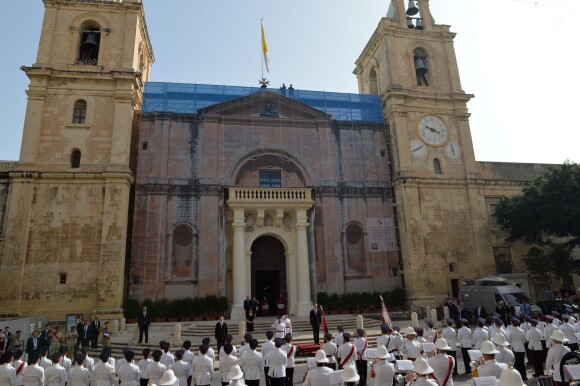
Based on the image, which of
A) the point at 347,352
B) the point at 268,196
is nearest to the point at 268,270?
the point at 268,196

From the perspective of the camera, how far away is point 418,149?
28656mm

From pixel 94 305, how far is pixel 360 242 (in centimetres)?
1617

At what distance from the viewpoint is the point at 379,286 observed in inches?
1029

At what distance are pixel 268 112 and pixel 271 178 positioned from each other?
472 centimetres

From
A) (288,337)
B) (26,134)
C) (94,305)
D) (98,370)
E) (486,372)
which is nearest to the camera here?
(486,372)

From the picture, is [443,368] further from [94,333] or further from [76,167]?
[76,167]

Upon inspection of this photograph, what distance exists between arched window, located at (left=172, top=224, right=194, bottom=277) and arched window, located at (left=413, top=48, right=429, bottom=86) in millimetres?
21029

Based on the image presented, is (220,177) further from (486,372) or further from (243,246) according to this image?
(486,372)

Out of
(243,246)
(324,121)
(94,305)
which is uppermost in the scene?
(324,121)

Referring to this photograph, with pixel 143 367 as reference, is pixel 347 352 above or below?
above

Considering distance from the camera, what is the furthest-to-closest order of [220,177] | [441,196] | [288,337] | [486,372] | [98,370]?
[441,196], [220,177], [288,337], [98,370], [486,372]

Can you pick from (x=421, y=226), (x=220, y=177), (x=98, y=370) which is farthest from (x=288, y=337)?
(x=421, y=226)

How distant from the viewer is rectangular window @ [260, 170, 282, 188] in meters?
26.8

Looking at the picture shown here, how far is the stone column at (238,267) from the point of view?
911 inches
